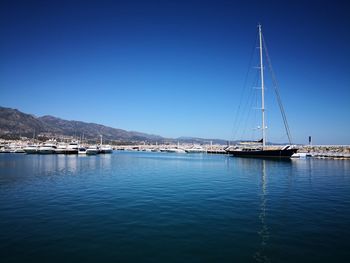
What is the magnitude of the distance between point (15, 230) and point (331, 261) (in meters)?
13.1

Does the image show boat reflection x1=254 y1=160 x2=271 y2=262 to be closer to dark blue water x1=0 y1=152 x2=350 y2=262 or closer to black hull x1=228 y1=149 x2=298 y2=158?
dark blue water x1=0 y1=152 x2=350 y2=262

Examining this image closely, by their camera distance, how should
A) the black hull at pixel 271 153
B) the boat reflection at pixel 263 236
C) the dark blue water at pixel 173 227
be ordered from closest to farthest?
the boat reflection at pixel 263 236 < the dark blue water at pixel 173 227 < the black hull at pixel 271 153

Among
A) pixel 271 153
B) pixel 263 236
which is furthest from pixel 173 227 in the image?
pixel 271 153

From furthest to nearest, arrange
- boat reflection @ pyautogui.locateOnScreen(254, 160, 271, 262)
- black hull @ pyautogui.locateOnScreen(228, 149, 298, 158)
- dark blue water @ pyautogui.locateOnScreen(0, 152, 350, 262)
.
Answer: black hull @ pyautogui.locateOnScreen(228, 149, 298, 158) < dark blue water @ pyautogui.locateOnScreen(0, 152, 350, 262) < boat reflection @ pyautogui.locateOnScreen(254, 160, 271, 262)

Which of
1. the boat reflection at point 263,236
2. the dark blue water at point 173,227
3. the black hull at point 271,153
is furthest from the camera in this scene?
the black hull at point 271,153

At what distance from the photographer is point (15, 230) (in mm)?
11945

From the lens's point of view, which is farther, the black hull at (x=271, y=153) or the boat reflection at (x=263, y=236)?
the black hull at (x=271, y=153)

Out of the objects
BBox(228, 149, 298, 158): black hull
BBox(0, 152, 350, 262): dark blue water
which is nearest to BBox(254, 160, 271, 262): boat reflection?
BBox(0, 152, 350, 262): dark blue water

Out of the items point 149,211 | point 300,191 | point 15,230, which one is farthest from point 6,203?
point 300,191

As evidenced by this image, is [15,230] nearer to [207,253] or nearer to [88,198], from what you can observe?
[88,198]

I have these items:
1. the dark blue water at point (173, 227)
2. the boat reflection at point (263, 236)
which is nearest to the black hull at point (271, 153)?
the dark blue water at point (173, 227)

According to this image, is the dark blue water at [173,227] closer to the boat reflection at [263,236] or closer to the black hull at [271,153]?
the boat reflection at [263,236]

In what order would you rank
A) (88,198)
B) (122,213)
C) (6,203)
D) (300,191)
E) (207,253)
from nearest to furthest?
1. (207,253)
2. (122,213)
3. (6,203)
4. (88,198)
5. (300,191)

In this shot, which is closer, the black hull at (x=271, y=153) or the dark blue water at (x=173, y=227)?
the dark blue water at (x=173, y=227)
